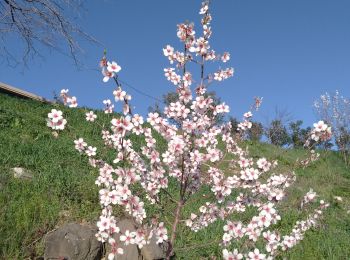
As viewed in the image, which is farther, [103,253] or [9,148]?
[9,148]

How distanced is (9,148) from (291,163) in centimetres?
985

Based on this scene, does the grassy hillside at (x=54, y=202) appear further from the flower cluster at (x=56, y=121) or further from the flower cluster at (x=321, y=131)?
the flower cluster at (x=321, y=131)

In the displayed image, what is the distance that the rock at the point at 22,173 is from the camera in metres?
6.64

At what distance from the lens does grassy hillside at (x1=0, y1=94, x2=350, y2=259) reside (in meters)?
5.12

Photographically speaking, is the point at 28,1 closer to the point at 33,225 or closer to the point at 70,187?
the point at 70,187

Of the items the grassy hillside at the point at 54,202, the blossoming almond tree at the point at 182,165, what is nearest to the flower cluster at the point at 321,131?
the blossoming almond tree at the point at 182,165

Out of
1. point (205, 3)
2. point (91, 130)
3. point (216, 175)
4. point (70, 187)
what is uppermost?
point (91, 130)

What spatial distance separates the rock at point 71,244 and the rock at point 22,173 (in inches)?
74.3

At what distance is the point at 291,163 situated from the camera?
15.1 metres

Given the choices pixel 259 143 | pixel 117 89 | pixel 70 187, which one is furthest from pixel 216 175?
pixel 259 143

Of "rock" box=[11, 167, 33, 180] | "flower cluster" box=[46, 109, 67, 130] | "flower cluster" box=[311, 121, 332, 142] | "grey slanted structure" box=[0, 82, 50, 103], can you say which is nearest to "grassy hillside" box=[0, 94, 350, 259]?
"rock" box=[11, 167, 33, 180]

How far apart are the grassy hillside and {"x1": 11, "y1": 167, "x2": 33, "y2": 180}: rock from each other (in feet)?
0.30

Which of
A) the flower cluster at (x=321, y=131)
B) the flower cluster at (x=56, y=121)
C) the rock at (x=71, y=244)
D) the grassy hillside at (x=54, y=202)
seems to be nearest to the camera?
the flower cluster at (x=56, y=121)

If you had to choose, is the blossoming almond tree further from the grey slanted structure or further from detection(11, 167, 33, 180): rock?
the grey slanted structure
